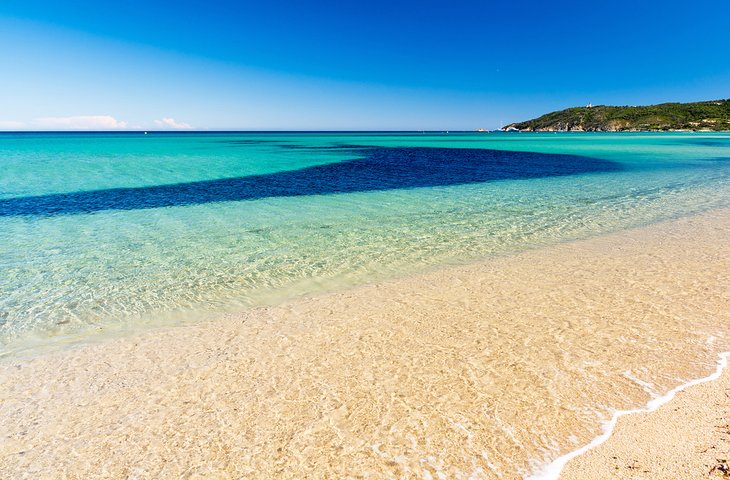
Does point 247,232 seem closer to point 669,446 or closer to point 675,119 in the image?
point 669,446

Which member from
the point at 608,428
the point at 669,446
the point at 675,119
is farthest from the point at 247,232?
the point at 675,119

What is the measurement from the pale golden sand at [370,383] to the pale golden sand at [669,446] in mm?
230

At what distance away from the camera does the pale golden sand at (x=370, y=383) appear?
3990mm

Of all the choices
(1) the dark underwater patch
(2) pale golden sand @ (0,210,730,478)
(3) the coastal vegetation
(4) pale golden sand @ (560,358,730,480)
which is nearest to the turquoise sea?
(1) the dark underwater patch

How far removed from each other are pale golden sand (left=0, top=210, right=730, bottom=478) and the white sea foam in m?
0.08

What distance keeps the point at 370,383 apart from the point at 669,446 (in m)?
2.99

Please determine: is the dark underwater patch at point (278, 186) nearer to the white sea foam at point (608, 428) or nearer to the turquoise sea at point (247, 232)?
the turquoise sea at point (247, 232)

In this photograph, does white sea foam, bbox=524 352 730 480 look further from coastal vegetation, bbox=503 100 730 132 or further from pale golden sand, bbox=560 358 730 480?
coastal vegetation, bbox=503 100 730 132

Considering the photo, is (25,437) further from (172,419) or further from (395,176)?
(395,176)

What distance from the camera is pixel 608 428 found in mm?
4230

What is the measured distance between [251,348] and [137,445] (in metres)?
2.11

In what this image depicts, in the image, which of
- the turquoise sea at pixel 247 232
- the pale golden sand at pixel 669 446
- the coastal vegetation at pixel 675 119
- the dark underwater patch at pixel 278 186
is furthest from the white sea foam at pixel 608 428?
the coastal vegetation at pixel 675 119

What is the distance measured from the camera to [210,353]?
6.02 meters

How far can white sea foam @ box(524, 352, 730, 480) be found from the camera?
12.2ft
